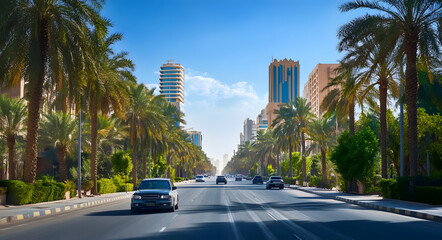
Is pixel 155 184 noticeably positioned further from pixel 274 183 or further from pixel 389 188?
pixel 274 183

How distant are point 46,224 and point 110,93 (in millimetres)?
19745

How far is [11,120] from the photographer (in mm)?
39625

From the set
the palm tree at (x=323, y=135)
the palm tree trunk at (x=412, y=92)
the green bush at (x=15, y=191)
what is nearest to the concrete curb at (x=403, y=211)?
the palm tree trunk at (x=412, y=92)

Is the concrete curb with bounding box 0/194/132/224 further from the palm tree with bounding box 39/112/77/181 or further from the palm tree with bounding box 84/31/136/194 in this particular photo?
the palm tree with bounding box 39/112/77/181

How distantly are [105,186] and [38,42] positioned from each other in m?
18.7

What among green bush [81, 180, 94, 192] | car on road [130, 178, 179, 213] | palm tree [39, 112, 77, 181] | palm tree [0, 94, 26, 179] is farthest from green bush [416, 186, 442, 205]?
palm tree [0, 94, 26, 179]

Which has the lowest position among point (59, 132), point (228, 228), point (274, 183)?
point (274, 183)

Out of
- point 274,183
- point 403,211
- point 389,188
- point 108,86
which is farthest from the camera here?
point 274,183

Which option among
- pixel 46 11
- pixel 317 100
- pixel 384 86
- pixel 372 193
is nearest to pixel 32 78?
pixel 46 11

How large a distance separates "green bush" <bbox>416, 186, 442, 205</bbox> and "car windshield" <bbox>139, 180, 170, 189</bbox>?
13551mm

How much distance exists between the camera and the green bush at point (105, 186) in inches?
1581

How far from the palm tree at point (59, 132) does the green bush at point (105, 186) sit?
405 cm

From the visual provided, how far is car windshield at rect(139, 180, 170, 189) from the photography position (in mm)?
23328

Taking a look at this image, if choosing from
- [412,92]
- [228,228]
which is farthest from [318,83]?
[228,228]
